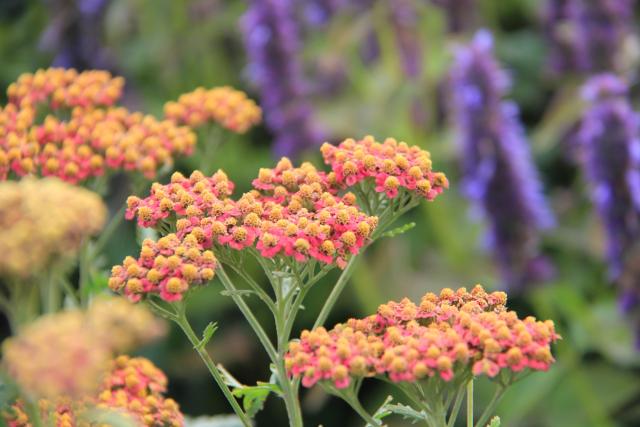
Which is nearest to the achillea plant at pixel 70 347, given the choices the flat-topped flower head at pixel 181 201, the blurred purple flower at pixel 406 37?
the flat-topped flower head at pixel 181 201

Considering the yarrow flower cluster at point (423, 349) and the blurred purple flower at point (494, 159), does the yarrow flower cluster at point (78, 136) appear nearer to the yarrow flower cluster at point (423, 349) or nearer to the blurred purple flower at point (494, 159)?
the yarrow flower cluster at point (423, 349)

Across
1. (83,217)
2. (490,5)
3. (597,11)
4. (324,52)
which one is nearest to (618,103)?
(597,11)

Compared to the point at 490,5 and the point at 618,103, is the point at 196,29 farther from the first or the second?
the point at 618,103

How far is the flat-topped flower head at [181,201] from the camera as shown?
1.02m

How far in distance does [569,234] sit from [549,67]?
482 millimetres

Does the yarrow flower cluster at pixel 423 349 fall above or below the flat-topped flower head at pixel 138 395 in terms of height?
above

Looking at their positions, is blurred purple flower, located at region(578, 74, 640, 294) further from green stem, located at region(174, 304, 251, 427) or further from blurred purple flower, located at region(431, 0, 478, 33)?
green stem, located at region(174, 304, 251, 427)

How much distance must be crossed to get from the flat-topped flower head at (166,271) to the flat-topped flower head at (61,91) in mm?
552

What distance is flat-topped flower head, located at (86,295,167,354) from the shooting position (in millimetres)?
714

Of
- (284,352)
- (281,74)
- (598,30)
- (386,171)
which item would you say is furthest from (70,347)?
(598,30)

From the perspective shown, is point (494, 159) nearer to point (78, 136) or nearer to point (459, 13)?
point (459, 13)

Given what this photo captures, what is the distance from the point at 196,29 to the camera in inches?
Answer: 137

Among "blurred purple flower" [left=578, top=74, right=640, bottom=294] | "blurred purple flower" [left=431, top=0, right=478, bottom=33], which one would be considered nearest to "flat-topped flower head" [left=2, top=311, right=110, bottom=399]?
"blurred purple flower" [left=578, top=74, right=640, bottom=294]

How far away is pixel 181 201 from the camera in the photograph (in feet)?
3.35
